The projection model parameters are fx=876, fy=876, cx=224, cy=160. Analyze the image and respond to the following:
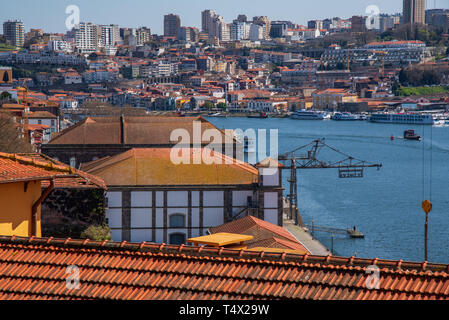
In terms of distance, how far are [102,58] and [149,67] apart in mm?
5508

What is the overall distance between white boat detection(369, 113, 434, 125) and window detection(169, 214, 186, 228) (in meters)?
40.4

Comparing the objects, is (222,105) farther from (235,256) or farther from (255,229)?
(235,256)

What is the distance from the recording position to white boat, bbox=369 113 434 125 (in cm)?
5031

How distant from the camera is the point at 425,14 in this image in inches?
4331

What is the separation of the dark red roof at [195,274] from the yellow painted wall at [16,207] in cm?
72

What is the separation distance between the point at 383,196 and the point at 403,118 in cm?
3050

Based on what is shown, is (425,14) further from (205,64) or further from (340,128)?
(340,128)

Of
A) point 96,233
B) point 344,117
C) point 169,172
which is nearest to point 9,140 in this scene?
point 169,172

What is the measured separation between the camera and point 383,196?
2228cm

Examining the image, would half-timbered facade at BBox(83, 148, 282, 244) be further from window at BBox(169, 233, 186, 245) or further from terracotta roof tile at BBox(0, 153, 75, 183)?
terracotta roof tile at BBox(0, 153, 75, 183)

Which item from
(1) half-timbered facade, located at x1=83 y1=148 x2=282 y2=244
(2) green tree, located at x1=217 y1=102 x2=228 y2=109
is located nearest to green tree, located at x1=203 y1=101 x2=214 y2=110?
(2) green tree, located at x1=217 y1=102 x2=228 y2=109

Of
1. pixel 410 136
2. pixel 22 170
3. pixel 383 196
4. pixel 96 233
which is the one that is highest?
pixel 22 170

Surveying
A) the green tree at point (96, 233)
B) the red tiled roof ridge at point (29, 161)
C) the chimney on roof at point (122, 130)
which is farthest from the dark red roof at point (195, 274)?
the chimney on roof at point (122, 130)

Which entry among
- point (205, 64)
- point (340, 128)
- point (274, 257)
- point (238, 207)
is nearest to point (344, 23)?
point (205, 64)
